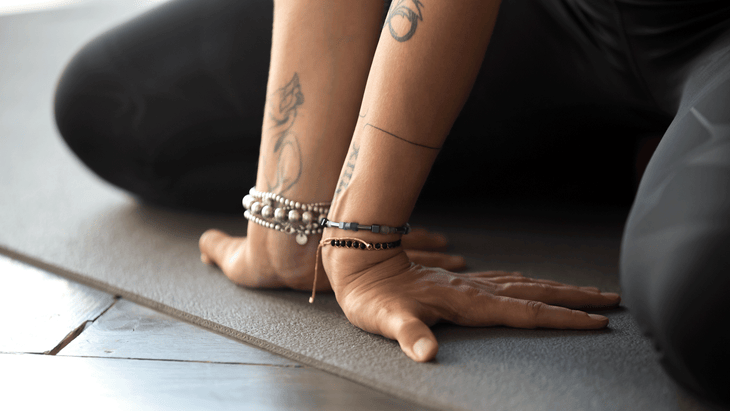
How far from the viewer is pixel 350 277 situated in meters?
0.70

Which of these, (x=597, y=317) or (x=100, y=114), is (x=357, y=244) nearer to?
(x=597, y=317)

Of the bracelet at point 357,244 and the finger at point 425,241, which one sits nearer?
the bracelet at point 357,244

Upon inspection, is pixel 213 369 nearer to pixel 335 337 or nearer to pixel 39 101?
pixel 335 337

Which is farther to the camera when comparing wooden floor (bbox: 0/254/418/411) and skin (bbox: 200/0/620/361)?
skin (bbox: 200/0/620/361)

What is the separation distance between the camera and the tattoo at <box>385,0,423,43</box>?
2.19ft

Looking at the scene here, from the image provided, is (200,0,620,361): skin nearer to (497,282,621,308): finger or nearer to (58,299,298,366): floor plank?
(497,282,621,308): finger

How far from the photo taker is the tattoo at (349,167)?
708 mm

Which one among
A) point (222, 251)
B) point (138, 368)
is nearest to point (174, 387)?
point (138, 368)

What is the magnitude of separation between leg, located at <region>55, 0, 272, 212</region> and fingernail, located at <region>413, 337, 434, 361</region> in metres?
0.69

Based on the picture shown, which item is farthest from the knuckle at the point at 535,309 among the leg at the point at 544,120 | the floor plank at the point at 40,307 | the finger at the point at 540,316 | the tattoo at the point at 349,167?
the floor plank at the point at 40,307

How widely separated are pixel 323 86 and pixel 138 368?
45 cm

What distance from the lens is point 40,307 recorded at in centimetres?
79

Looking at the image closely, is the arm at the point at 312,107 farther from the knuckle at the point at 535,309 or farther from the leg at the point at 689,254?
the leg at the point at 689,254

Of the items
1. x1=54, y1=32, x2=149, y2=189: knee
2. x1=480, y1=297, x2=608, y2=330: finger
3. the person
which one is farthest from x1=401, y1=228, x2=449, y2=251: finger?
x1=54, y1=32, x2=149, y2=189: knee
